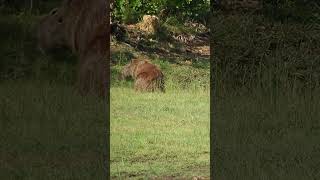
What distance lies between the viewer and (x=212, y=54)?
1346cm

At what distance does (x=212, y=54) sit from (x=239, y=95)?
204cm

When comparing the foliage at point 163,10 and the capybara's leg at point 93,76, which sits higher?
the foliage at point 163,10

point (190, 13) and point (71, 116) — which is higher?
point (190, 13)

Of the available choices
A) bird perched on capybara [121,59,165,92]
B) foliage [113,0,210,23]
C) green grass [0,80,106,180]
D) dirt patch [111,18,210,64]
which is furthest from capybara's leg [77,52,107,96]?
foliage [113,0,210,23]

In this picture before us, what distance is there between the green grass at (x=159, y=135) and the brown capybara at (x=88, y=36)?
1.94 ft

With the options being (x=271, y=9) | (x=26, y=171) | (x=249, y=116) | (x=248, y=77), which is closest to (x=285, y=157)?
(x=249, y=116)

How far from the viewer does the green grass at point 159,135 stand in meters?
7.29

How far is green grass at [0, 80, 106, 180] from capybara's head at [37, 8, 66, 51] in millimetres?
801

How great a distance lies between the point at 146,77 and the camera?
13.4 meters

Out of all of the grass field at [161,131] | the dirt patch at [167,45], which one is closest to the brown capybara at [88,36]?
the grass field at [161,131]

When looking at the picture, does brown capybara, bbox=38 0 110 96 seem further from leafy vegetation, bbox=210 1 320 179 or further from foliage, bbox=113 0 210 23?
foliage, bbox=113 0 210 23

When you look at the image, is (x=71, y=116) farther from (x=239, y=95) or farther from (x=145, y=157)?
(x=239, y=95)

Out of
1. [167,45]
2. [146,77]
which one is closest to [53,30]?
[146,77]

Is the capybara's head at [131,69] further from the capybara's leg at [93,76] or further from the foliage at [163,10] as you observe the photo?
the foliage at [163,10]
